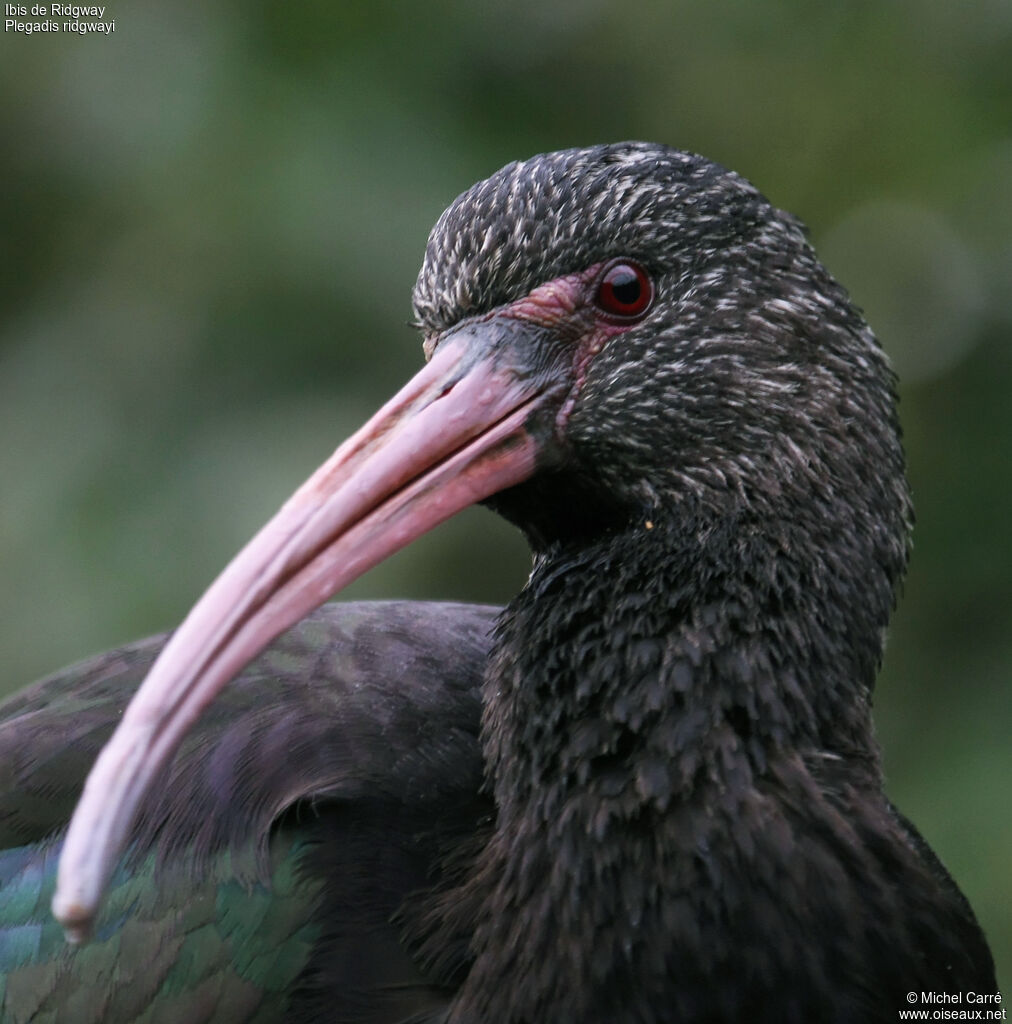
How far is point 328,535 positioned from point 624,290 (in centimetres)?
78

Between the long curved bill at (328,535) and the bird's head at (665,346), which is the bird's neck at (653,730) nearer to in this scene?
the bird's head at (665,346)

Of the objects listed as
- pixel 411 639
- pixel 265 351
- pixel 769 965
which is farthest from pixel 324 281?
pixel 769 965

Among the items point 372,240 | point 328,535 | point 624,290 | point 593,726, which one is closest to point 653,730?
point 593,726

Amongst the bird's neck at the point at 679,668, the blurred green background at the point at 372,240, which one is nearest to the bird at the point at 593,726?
the bird's neck at the point at 679,668

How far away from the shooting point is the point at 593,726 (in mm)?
2764

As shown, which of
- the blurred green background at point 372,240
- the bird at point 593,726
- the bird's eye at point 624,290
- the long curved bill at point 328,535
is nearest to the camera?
the long curved bill at point 328,535

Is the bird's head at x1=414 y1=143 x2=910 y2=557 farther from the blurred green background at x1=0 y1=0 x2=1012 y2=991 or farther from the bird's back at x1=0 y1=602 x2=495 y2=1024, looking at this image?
A: the blurred green background at x1=0 y1=0 x2=1012 y2=991

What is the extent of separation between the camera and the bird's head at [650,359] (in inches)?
113

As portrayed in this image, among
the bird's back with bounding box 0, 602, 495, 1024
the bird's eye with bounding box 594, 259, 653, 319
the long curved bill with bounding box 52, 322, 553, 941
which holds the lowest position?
the bird's back with bounding box 0, 602, 495, 1024

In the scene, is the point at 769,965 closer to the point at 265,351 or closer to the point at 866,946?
the point at 866,946

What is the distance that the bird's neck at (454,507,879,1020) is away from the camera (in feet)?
8.77

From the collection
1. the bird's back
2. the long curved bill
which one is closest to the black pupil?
the long curved bill

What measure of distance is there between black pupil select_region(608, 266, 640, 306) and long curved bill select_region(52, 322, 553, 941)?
0.19m

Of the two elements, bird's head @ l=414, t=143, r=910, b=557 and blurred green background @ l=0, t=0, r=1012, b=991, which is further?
blurred green background @ l=0, t=0, r=1012, b=991
